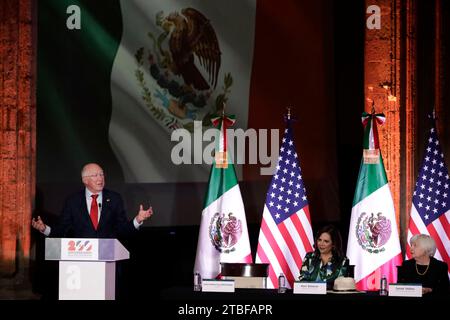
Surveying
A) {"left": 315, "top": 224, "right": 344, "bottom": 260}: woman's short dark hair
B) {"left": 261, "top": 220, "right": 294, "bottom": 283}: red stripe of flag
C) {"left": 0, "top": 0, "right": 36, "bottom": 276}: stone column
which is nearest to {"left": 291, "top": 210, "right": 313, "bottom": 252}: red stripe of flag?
{"left": 261, "top": 220, "right": 294, "bottom": 283}: red stripe of flag

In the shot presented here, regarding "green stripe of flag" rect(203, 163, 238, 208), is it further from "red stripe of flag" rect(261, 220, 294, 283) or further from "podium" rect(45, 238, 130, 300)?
"podium" rect(45, 238, 130, 300)

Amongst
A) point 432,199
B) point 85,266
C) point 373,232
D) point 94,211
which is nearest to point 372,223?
point 373,232

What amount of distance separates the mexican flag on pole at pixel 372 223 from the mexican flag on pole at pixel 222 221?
2.89ft

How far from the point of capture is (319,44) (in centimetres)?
838

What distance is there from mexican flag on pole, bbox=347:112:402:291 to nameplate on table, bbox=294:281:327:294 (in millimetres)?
2244

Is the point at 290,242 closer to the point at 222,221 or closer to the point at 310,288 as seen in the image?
the point at 222,221

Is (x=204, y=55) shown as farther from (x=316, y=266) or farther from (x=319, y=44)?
(x=316, y=266)

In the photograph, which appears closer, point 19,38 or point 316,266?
point 316,266

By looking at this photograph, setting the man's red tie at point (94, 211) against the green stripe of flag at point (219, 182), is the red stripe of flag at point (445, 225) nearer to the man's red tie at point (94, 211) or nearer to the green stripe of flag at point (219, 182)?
the green stripe of flag at point (219, 182)

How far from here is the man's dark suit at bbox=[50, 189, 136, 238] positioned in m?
6.91

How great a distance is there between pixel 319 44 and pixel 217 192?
1706mm
